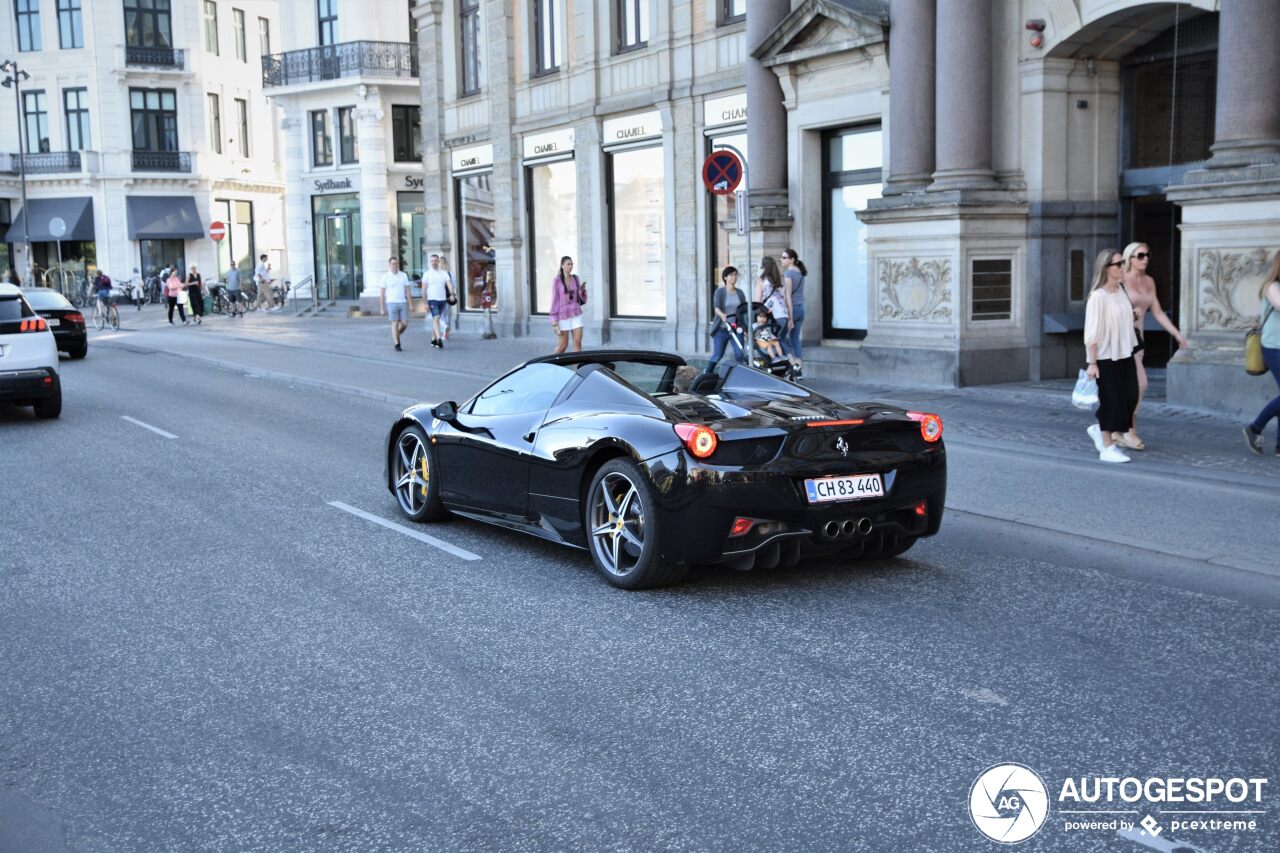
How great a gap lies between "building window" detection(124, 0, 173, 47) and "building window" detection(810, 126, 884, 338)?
1936 inches

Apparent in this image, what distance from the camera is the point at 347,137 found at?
49.3 meters

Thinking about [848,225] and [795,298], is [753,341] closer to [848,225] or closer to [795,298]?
[795,298]

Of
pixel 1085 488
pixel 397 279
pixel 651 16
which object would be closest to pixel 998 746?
pixel 1085 488

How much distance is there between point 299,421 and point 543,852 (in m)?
12.2

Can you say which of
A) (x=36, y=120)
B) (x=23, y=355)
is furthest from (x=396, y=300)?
(x=36, y=120)

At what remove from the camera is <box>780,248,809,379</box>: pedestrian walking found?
19.3 m

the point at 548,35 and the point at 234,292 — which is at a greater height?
the point at 548,35

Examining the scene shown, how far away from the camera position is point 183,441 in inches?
549

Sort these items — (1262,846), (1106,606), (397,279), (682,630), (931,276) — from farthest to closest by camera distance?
(397,279), (931,276), (1106,606), (682,630), (1262,846)

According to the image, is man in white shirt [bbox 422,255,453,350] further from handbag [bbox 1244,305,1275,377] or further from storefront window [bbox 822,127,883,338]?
handbag [bbox 1244,305,1275,377]

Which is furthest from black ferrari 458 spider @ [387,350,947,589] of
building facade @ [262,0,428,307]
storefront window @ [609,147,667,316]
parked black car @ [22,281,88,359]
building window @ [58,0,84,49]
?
building window @ [58,0,84,49]

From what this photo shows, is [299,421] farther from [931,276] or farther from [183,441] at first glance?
[931,276]

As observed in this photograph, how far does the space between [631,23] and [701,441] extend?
2054 cm

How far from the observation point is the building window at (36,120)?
61.8 meters
